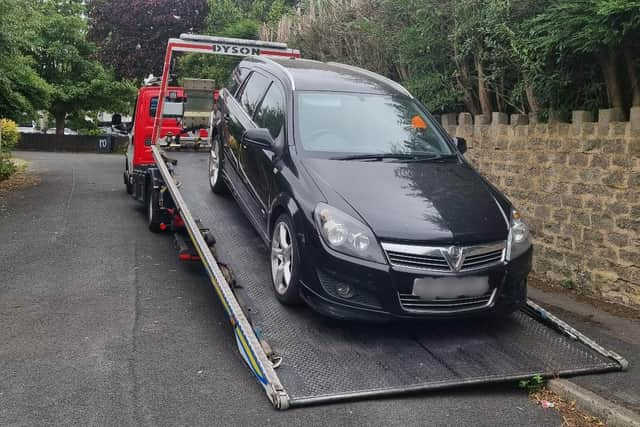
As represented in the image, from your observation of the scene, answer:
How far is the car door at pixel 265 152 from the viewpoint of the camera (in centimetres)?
614

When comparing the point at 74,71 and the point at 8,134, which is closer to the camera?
the point at 8,134

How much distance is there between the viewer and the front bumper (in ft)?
16.0

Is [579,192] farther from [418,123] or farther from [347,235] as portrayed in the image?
[347,235]

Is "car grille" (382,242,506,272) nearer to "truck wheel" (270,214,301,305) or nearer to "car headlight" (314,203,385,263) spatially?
"car headlight" (314,203,385,263)

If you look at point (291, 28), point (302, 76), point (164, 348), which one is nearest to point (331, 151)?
point (302, 76)

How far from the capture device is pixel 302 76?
6.62 meters

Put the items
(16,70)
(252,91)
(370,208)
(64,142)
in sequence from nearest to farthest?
(370,208), (252,91), (16,70), (64,142)

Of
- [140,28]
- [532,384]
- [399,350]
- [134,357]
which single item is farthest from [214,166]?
[140,28]

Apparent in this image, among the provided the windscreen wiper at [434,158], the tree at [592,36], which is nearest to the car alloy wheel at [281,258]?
the windscreen wiper at [434,158]

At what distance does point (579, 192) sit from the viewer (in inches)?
307

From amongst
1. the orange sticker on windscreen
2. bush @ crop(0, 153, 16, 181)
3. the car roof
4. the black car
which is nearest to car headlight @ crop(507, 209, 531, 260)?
the black car

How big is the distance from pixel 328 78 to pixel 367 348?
2.91 meters

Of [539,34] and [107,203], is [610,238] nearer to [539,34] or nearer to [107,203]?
[539,34]

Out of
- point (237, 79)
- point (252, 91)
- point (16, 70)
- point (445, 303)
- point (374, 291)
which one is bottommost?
point (445, 303)
